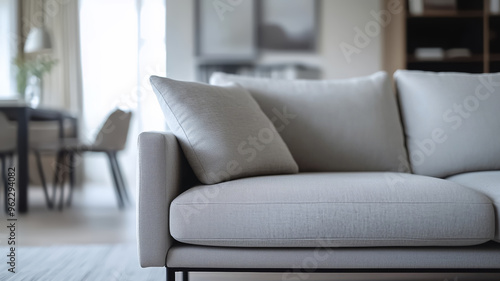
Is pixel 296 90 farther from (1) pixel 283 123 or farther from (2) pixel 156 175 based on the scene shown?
(2) pixel 156 175

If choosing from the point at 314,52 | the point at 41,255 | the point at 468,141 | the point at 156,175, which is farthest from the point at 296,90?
the point at 314,52

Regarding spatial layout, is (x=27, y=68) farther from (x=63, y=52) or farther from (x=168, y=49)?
(x=168, y=49)

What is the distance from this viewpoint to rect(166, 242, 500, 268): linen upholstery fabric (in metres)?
1.41

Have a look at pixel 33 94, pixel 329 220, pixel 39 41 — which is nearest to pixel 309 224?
pixel 329 220

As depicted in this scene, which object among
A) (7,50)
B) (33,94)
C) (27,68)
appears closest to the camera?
(33,94)

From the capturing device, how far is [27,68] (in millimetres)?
5828

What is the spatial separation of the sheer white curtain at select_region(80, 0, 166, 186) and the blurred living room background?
0.04 ft

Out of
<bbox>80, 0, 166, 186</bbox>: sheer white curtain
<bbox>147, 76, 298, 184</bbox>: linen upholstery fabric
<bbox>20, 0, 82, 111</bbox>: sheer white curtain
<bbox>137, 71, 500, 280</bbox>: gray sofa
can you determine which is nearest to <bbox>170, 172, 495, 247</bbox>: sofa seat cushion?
<bbox>137, 71, 500, 280</bbox>: gray sofa

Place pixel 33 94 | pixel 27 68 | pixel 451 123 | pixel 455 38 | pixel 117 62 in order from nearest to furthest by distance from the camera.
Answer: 1. pixel 451 123
2. pixel 455 38
3. pixel 33 94
4. pixel 27 68
5. pixel 117 62

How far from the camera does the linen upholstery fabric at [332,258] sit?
55.6 inches

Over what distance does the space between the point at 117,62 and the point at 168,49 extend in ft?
7.07

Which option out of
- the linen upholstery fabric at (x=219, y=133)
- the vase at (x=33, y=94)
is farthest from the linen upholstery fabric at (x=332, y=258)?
the vase at (x=33, y=94)

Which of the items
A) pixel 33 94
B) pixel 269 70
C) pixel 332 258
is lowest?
pixel 332 258

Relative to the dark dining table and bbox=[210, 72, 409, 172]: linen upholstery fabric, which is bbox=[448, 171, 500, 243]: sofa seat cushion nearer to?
bbox=[210, 72, 409, 172]: linen upholstery fabric
